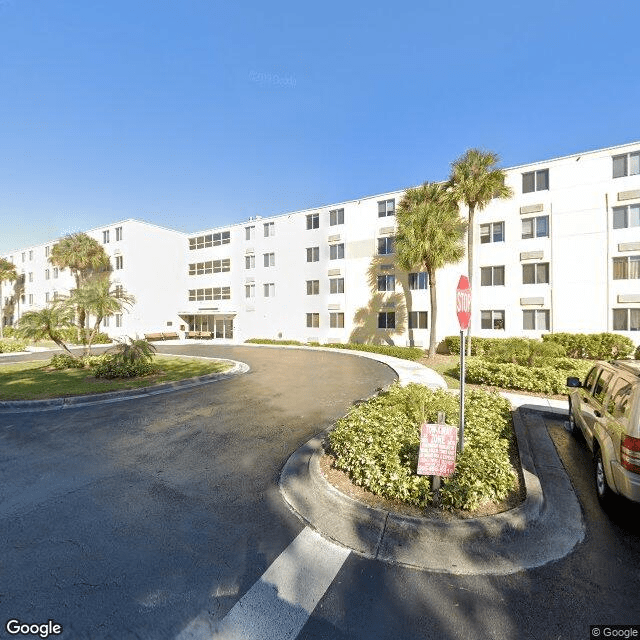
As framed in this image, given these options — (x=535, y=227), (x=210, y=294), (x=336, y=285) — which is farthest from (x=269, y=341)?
(x=535, y=227)

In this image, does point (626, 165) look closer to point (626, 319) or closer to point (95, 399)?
point (626, 319)

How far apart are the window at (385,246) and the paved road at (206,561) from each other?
21.4 metres

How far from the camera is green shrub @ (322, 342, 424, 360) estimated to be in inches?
822

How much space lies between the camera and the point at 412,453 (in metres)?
4.68

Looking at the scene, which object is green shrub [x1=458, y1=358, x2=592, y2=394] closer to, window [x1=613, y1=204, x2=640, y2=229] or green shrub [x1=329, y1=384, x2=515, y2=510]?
green shrub [x1=329, y1=384, x2=515, y2=510]

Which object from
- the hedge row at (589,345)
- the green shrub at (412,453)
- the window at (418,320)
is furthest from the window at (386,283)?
the green shrub at (412,453)

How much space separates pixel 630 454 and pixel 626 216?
2255 cm

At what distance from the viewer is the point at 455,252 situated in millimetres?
19812

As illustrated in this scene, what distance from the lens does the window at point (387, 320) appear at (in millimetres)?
25612

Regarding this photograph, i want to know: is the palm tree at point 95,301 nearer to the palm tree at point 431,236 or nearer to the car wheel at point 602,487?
the palm tree at point 431,236

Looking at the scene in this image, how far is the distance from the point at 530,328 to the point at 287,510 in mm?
22464

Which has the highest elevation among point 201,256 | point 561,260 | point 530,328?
point 201,256

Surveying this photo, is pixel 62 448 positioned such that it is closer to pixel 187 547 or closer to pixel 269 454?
pixel 269 454

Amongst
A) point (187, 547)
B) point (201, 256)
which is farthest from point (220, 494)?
point (201, 256)
